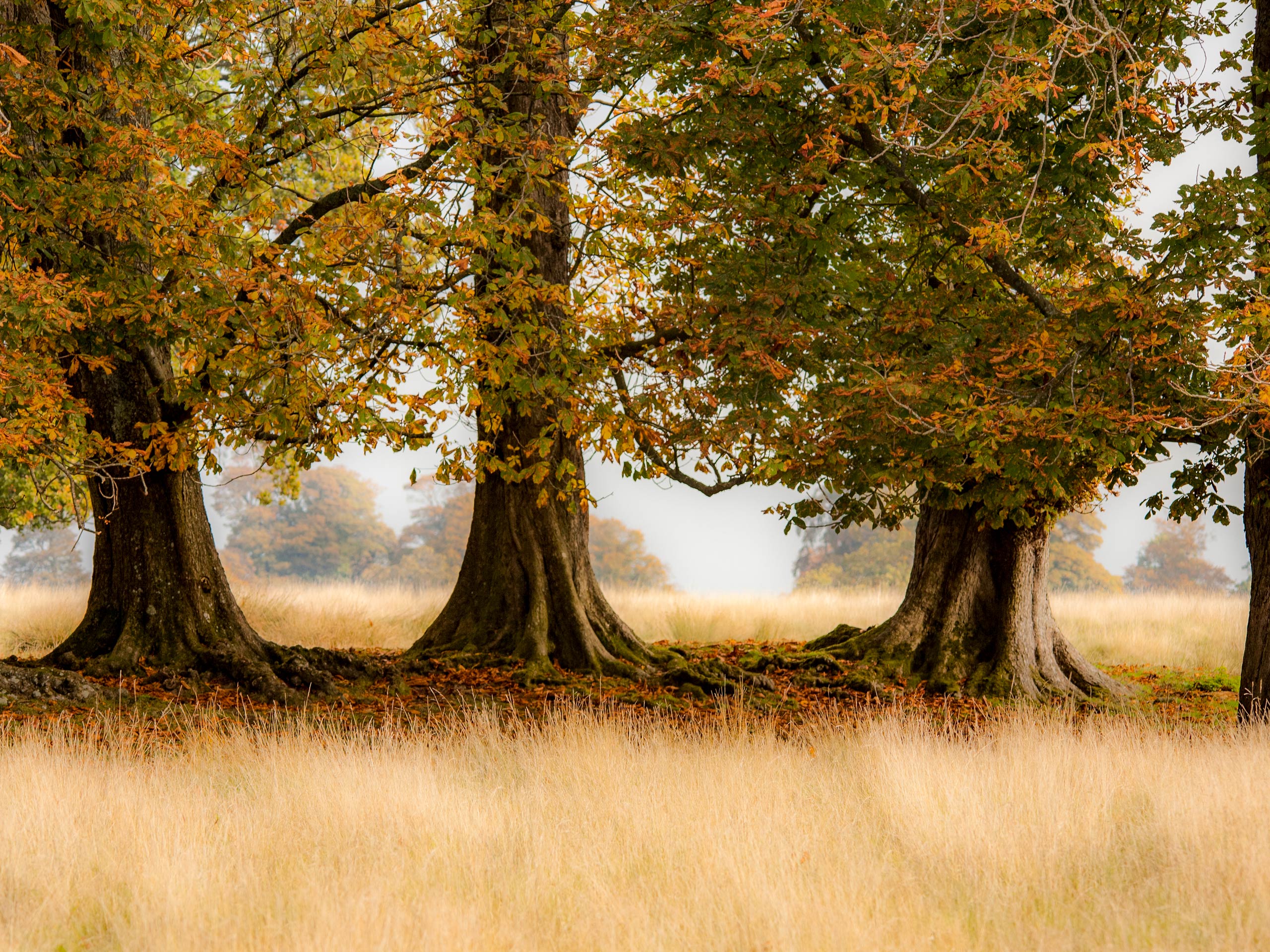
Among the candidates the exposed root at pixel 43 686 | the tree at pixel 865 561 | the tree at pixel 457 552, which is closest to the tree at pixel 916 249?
the exposed root at pixel 43 686

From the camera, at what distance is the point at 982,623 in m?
13.1

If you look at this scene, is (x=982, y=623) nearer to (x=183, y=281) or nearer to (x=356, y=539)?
(x=183, y=281)

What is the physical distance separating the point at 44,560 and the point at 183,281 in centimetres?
5436

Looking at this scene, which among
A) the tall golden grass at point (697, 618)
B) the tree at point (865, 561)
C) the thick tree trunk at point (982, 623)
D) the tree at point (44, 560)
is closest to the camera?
the thick tree trunk at point (982, 623)

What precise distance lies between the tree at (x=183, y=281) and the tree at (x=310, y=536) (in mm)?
43879

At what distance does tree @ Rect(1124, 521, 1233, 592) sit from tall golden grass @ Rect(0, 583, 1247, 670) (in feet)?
106

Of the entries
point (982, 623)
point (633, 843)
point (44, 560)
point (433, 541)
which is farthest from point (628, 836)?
point (44, 560)

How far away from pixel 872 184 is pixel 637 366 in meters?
2.87

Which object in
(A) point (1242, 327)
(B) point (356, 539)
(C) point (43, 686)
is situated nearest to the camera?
(A) point (1242, 327)

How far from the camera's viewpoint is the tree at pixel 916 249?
8109 mm

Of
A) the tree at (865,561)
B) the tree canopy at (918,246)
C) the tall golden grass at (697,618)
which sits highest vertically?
the tree canopy at (918,246)

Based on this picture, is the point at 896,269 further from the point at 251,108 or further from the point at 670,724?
the point at 251,108

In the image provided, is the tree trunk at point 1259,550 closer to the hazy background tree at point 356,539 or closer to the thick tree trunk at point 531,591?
the thick tree trunk at point 531,591

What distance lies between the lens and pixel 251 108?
413 inches
